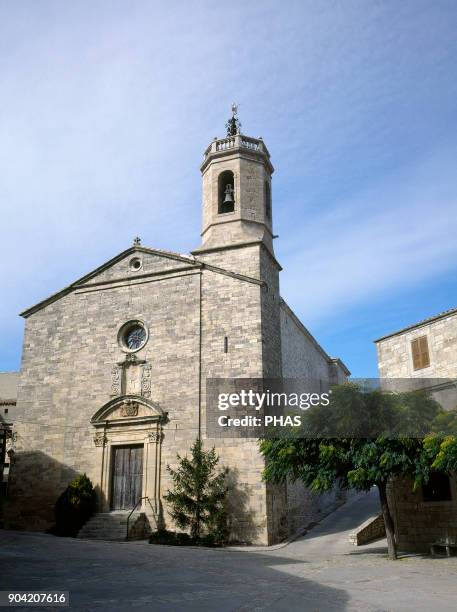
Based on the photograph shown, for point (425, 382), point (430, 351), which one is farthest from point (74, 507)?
point (430, 351)

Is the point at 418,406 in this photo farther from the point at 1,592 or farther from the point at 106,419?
the point at 106,419

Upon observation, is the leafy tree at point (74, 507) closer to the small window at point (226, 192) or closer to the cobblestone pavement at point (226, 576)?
the cobblestone pavement at point (226, 576)

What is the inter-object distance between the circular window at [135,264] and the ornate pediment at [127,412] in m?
4.81

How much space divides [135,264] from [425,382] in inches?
428

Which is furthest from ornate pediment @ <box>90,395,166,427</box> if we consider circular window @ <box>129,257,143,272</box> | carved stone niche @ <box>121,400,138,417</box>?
circular window @ <box>129,257,143,272</box>

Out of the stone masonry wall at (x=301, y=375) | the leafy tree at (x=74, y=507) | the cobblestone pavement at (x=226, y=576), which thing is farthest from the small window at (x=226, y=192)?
the cobblestone pavement at (x=226, y=576)

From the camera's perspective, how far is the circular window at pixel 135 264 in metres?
21.5

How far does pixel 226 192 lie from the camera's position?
21.5 meters

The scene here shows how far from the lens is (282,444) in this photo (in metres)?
14.1

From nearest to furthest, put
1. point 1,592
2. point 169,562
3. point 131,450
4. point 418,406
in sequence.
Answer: point 1,592 < point 169,562 < point 418,406 < point 131,450

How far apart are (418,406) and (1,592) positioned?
9.18 metres

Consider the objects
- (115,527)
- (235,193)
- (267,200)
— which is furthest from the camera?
(267,200)

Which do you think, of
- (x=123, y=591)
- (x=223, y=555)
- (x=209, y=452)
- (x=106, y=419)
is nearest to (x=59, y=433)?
(x=106, y=419)

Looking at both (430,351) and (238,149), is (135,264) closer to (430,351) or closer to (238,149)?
(238,149)
